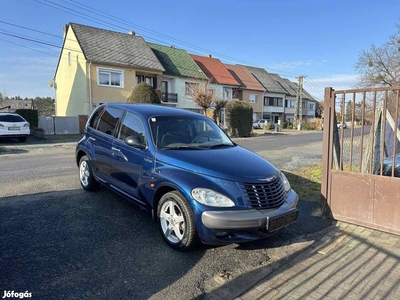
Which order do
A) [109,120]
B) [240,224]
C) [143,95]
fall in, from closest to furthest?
[240,224]
[109,120]
[143,95]

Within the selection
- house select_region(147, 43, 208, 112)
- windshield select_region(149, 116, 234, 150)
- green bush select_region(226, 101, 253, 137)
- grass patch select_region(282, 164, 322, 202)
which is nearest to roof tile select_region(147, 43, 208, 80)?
house select_region(147, 43, 208, 112)

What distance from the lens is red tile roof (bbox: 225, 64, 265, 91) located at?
41.1m

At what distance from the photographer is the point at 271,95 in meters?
47.1

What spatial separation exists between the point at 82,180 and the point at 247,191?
12.9 feet

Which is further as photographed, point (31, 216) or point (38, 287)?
point (31, 216)

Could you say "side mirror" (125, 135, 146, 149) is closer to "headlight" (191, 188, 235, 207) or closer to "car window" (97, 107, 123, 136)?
"car window" (97, 107, 123, 136)

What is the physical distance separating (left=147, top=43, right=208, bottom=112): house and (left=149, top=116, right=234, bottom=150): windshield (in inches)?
1024

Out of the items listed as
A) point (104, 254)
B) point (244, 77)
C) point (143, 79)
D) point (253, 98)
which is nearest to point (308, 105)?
point (253, 98)

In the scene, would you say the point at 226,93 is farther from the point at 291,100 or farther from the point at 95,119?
the point at 95,119

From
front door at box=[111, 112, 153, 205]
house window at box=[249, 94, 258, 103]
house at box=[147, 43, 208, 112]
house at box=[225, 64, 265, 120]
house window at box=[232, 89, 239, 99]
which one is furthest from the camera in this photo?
house window at box=[249, 94, 258, 103]

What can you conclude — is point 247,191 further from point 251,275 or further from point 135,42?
point 135,42

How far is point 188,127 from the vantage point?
4531mm

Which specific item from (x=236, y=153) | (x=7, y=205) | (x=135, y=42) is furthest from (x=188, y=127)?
(x=135, y=42)

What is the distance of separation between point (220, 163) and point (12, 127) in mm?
15519
